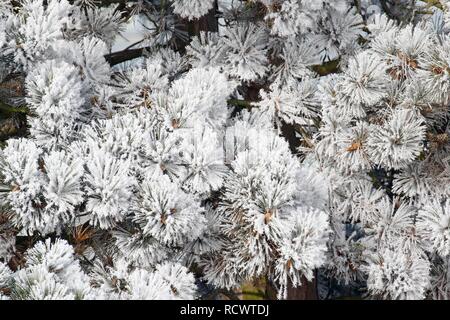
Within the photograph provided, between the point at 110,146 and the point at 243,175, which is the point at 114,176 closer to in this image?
the point at 110,146

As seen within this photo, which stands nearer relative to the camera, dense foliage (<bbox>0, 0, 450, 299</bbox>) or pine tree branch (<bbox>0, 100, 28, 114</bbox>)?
dense foliage (<bbox>0, 0, 450, 299</bbox>)

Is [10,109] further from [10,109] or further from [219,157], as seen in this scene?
[219,157]

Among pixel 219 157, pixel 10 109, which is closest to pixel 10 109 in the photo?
pixel 10 109

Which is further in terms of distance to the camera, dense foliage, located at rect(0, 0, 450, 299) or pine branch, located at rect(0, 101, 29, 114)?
pine branch, located at rect(0, 101, 29, 114)

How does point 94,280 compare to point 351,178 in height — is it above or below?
below

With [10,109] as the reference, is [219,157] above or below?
below

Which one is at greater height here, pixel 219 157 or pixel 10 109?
pixel 10 109

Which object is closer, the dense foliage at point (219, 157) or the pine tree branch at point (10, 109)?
the dense foliage at point (219, 157)

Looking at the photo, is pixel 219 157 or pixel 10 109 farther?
pixel 10 109
